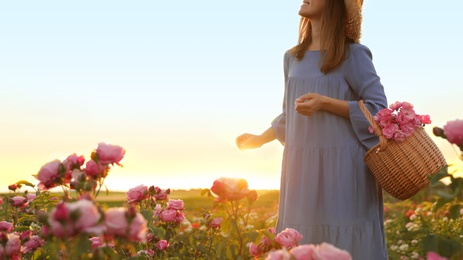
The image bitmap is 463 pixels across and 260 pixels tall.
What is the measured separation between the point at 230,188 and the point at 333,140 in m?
1.12

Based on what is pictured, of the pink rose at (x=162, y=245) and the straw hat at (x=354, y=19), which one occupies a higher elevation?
the straw hat at (x=354, y=19)

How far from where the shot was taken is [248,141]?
375 centimetres

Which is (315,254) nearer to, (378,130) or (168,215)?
(378,130)

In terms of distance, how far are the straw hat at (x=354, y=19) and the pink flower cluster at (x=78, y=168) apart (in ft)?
6.14

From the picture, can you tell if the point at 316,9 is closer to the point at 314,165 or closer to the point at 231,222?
the point at 314,165

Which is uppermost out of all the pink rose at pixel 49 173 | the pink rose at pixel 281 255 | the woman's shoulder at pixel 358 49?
the woman's shoulder at pixel 358 49

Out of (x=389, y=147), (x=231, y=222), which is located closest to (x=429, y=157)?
(x=389, y=147)

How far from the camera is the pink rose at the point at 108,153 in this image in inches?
77.8

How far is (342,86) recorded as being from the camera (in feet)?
11.0

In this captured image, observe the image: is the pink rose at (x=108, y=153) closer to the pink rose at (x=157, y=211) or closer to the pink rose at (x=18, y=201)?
the pink rose at (x=157, y=211)

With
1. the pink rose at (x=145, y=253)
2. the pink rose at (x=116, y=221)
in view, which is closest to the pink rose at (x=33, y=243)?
the pink rose at (x=145, y=253)

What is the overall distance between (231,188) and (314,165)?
108 cm

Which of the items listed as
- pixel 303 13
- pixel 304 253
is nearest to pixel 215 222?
pixel 303 13

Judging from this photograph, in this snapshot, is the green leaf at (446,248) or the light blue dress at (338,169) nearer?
the green leaf at (446,248)
